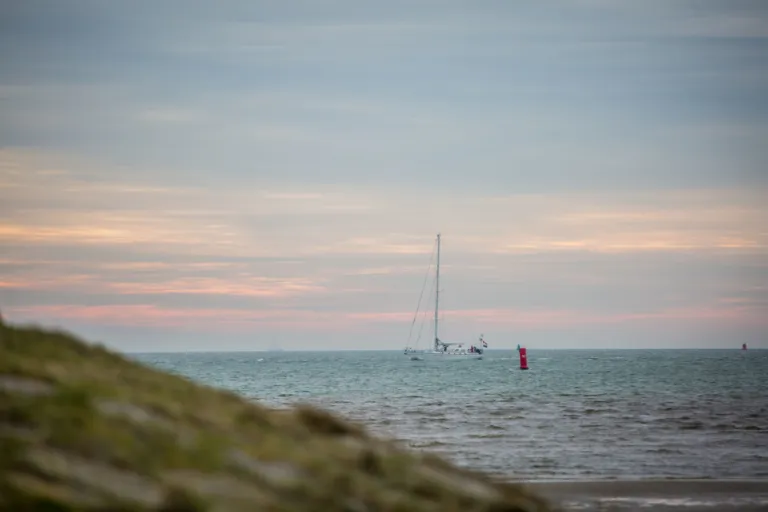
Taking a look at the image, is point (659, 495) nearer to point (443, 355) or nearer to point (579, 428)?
point (579, 428)

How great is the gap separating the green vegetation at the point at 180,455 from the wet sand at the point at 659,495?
902 cm

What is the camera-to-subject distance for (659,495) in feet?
71.4

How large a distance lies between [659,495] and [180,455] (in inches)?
629

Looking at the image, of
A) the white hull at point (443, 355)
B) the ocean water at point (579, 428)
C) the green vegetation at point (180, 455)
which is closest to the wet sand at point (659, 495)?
the ocean water at point (579, 428)

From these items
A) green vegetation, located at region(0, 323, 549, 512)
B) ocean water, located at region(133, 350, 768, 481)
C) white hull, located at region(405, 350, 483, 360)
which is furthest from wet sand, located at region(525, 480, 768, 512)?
white hull, located at region(405, 350, 483, 360)

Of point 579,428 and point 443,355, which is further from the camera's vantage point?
point 443,355

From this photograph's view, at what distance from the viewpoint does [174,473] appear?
8406mm

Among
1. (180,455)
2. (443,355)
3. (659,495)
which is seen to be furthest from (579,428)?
(443,355)

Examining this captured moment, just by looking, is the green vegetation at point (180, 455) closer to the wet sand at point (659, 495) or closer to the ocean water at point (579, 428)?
the wet sand at point (659, 495)

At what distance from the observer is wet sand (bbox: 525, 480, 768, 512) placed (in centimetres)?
1978

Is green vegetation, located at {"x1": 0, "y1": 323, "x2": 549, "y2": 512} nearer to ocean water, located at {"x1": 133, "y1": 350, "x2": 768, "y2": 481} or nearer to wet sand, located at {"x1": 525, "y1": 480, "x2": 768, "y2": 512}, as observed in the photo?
wet sand, located at {"x1": 525, "y1": 480, "x2": 768, "y2": 512}

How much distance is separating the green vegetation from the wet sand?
902 cm

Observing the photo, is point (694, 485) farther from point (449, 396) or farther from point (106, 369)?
point (449, 396)

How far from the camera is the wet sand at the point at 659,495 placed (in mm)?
19781
